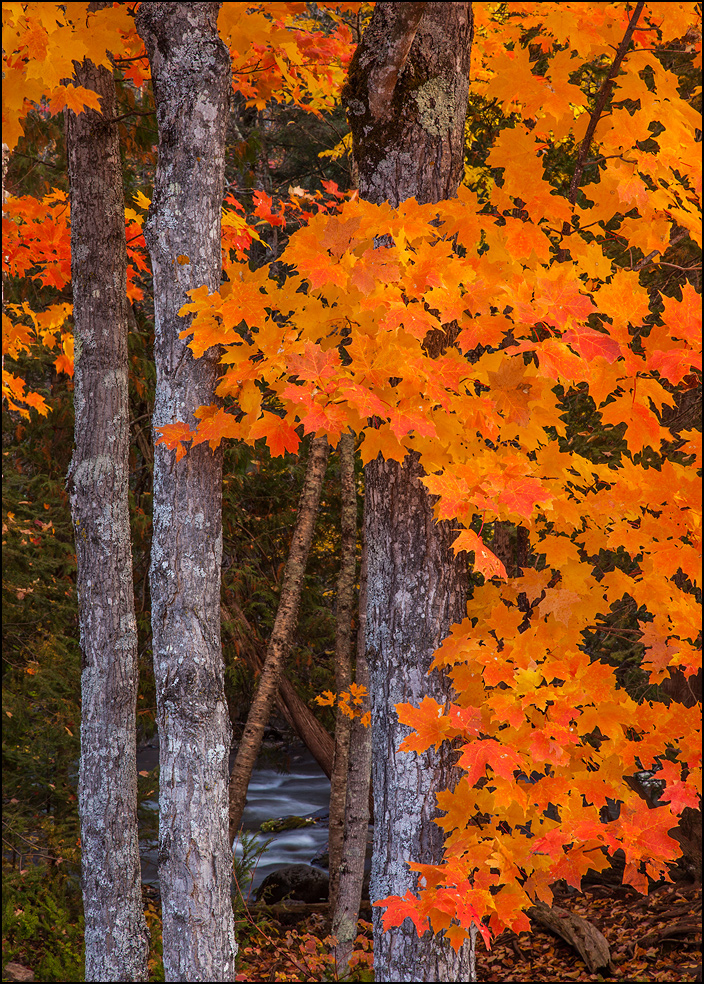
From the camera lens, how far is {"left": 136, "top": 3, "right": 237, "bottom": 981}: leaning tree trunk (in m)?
2.95

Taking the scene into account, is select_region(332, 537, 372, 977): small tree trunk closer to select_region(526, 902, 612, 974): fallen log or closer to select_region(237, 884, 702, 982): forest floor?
select_region(237, 884, 702, 982): forest floor

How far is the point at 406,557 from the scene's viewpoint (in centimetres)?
A: 301

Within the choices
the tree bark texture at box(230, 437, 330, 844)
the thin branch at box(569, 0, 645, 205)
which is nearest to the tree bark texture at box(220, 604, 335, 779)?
the tree bark texture at box(230, 437, 330, 844)

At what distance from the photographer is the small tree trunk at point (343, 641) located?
6566mm

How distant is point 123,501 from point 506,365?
2.33 meters

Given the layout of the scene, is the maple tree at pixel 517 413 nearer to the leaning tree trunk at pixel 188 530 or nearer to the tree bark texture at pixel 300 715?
the leaning tree trunk at pixel 188 530

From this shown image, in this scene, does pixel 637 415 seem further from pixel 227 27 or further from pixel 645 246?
pixel 227 27

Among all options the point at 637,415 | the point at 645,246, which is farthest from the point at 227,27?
the point at 637,415

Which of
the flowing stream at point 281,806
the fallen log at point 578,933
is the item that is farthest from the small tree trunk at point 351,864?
the flowing stream at point 281,806

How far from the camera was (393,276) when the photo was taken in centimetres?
251

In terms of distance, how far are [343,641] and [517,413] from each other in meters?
4.56

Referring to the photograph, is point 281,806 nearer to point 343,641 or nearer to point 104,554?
point 343,641

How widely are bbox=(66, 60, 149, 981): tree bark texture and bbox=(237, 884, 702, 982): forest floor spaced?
2.14m

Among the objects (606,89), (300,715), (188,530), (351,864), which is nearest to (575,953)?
(351,864)
